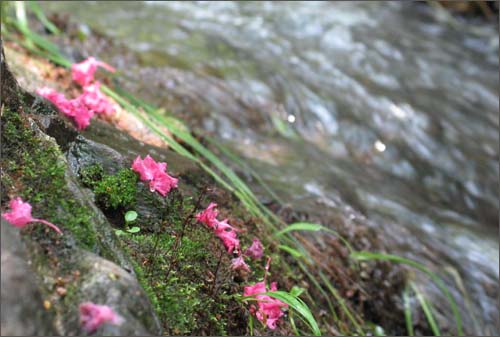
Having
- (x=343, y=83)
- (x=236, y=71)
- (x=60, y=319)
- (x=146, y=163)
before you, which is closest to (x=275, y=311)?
(x=146, y=163)

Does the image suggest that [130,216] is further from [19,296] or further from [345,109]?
[345,109]

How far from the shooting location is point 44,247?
4.50 feet

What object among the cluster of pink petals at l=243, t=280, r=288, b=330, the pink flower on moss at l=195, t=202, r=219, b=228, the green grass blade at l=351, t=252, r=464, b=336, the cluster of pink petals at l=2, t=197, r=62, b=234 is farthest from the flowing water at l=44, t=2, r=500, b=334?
the cluster of pink petals at l=2, t=197, r=62, b=234

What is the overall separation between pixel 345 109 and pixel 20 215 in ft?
17.9

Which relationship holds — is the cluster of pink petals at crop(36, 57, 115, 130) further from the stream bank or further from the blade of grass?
the blade of grass

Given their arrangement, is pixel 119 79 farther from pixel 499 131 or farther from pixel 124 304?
pixel 499 131

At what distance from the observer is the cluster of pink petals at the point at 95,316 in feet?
4.07

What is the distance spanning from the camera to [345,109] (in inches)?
254

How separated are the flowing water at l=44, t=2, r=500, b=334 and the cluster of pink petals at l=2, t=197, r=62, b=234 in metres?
2.82

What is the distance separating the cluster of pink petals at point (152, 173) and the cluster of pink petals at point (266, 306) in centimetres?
52

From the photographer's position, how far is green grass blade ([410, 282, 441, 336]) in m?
3.52

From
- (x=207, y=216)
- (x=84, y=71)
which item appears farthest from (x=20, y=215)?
(x=84, y=71)

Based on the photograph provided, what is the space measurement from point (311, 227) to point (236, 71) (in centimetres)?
385

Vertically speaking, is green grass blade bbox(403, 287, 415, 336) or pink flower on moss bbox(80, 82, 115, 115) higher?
pink flower on moss bbox(80, 82, 115, 115)
